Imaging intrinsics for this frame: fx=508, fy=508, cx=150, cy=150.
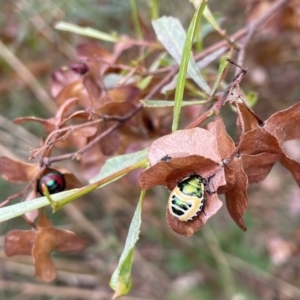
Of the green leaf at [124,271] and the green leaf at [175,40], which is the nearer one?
the green leaf at [124,271]

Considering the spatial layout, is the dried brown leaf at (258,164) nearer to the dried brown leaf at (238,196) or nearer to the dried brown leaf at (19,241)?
the dried brown leaf at (238,196)

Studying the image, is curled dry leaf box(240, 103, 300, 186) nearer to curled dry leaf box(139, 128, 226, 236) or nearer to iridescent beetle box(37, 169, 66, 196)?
curled dry leaf box(139, 128, 226, 236)

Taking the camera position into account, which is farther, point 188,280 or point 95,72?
point 188,280

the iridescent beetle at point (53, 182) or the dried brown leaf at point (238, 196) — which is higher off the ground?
the iridescent beetle at point (53, 182)

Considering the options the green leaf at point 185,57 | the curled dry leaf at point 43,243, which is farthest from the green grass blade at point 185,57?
the curled dry leaf at point 43,243

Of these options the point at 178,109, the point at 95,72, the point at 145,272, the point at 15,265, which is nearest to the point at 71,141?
the point at 95,72

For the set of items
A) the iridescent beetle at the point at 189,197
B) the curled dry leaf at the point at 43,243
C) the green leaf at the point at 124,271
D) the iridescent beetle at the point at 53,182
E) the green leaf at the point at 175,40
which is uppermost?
the green leaf at the point at 175,40

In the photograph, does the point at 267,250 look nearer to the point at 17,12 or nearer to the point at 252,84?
the point at 252,84
